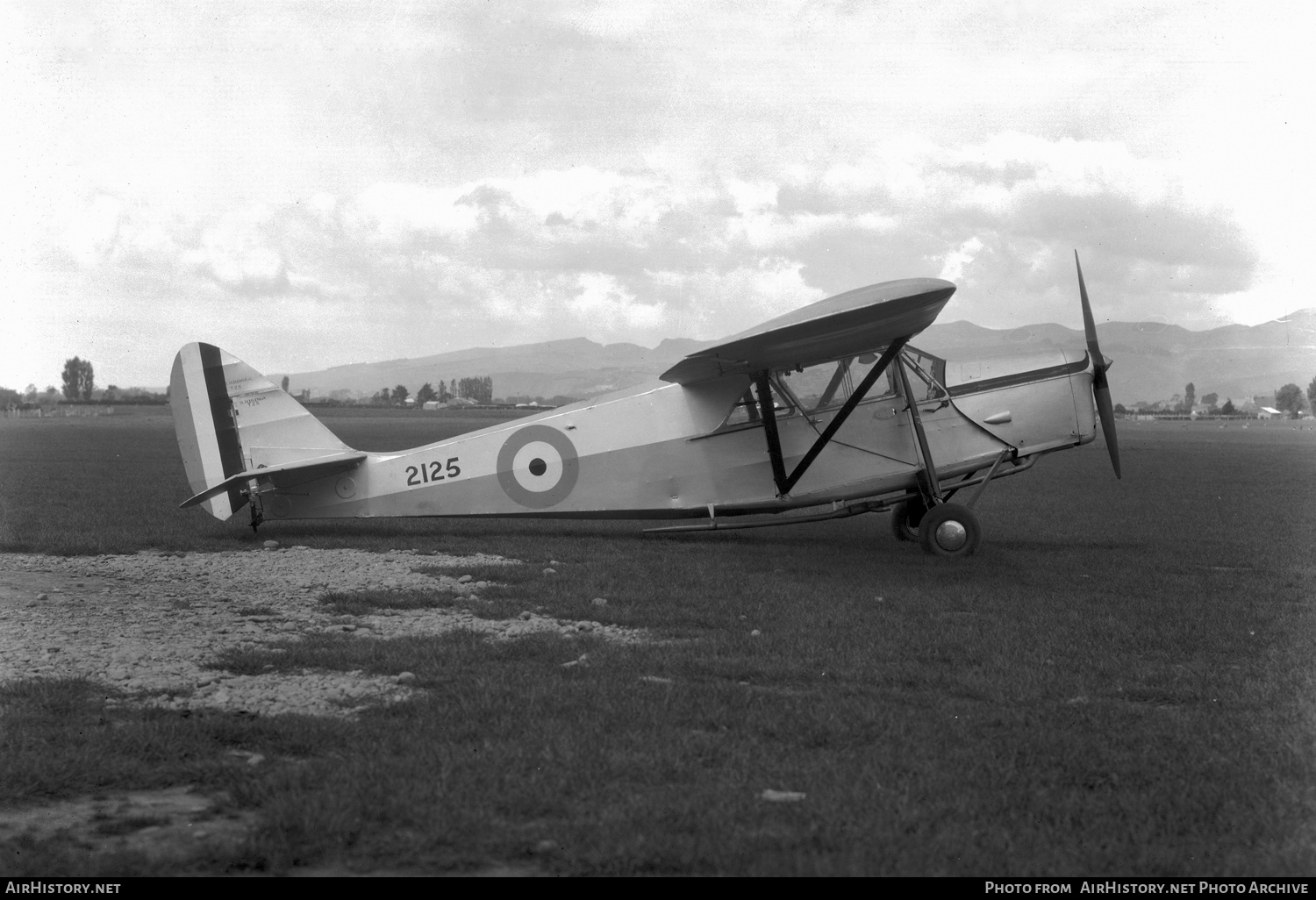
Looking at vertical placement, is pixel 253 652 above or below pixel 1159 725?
above

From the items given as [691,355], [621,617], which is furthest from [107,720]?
[691,355]

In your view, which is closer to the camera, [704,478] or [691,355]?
[691,355]

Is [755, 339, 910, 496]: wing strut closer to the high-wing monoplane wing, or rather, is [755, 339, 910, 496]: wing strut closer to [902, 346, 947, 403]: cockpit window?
the high-wing monoplane wing

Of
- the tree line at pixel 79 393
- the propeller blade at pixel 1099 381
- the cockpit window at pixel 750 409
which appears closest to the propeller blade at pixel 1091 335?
the propeller blade at pixel 1099 381

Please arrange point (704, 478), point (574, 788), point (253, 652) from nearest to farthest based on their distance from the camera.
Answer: point (574, 788), point (253, 652), point (704, 478)

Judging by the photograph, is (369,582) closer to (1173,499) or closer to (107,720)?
(107,720)

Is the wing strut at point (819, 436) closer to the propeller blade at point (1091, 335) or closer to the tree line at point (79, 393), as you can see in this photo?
the propeller blade at point (1091, 335)

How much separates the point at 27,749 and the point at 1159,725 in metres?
5.18

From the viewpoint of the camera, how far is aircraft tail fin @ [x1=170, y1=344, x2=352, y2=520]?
40.6ft

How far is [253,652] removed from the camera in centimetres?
650

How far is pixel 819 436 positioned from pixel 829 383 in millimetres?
689

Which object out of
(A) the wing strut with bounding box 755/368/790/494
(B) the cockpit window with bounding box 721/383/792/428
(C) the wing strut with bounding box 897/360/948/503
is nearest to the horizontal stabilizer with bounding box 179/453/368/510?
(B) the cockpit window with bounding box 721/383/792/428

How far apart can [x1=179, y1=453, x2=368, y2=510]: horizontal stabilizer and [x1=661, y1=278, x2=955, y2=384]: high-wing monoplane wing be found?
3830mm

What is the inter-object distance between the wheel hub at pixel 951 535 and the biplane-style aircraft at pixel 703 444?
303 millimetres
